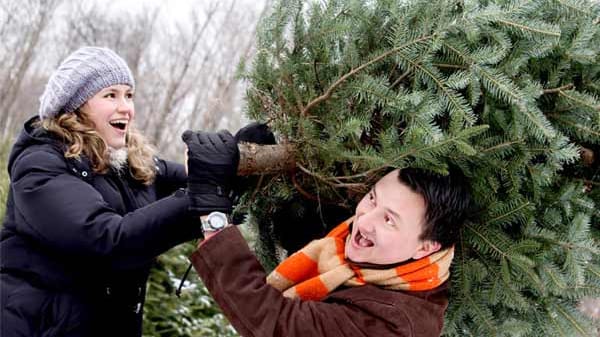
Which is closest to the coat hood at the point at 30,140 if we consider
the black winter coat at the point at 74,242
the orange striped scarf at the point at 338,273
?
the black winter coat at the point at 74,242

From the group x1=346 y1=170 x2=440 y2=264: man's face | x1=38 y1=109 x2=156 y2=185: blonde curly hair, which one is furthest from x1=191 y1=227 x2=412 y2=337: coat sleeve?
x1=38 y1=109 x2=156 y2=185: blonde curly hair

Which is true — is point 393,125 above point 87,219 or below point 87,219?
above

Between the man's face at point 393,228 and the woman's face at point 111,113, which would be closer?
the man's face at point 393,228

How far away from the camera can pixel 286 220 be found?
2.18 m

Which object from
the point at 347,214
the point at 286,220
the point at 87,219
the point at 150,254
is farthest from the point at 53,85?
the point at 347,214

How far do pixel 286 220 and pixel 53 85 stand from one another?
45.0 inches

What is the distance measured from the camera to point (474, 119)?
1.53 metres

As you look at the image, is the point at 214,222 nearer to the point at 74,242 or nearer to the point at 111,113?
the point at 74,242

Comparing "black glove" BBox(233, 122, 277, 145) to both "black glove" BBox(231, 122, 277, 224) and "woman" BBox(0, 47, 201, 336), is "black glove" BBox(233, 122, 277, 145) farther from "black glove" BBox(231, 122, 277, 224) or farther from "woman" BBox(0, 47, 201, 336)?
"woman" BBox(0, 47, 201, 336)

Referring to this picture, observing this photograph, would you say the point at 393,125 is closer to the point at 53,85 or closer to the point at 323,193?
the point at 323,193

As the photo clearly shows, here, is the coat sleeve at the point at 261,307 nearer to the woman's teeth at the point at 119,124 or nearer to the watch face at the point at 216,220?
the watch face at the point at 216,220

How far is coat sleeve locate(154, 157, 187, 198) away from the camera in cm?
258

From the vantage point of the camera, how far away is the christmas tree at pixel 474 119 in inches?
60.8

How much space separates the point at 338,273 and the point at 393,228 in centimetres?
23
